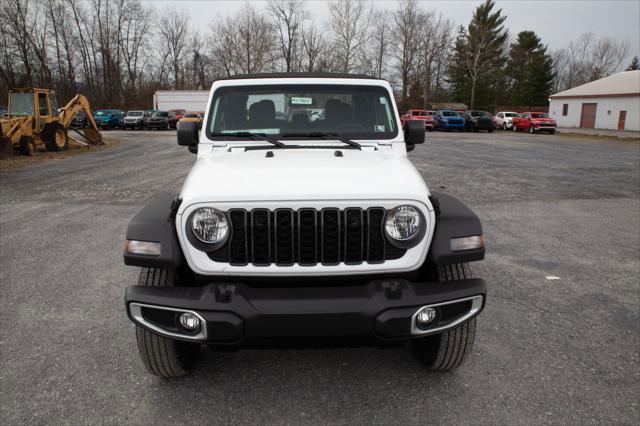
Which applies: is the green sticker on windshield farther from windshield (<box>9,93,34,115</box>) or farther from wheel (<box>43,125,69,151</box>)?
windshield (<box>9,93,34,115</box>)

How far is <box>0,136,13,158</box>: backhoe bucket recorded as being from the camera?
15.6 meters

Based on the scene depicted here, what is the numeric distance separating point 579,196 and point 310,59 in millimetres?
60223

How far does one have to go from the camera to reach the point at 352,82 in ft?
13.4

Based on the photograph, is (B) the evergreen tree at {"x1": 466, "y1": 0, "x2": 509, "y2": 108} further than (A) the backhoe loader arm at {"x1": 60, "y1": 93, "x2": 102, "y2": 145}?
Yes

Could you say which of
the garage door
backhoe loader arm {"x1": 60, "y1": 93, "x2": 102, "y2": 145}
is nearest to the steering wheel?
backhoe loader arm {"x1": 60, "y1": 93, "x2": 102, "y2": 145}

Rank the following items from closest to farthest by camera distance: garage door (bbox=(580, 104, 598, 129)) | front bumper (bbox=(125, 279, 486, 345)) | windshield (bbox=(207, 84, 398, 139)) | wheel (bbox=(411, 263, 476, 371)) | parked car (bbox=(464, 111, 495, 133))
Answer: front bumper (bbox=(125, 279, 486, 345)) < wheel (bbox=(411, 263, 476, 371)) < windshield (bbox=(207, 84, 398, 139)) < parked car (bbox=(464, 111, 495, 133)) < garage door (bbox=(580, 104, 598, 129))

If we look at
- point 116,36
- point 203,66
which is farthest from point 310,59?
point 116,36

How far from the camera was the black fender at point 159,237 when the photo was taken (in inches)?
99.2

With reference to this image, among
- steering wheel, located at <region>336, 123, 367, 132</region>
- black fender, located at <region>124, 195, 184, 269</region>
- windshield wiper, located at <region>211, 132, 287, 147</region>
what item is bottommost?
black fender, located at <region>124, 195, 184, 269</region>

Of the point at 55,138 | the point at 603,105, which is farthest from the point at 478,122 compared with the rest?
the point at 55,138

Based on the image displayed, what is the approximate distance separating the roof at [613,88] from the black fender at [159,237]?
45.9 metres

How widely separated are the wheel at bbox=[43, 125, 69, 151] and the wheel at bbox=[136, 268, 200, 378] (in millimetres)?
18470

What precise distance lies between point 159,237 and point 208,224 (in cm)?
28

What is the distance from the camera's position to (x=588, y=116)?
4516 centimetres
